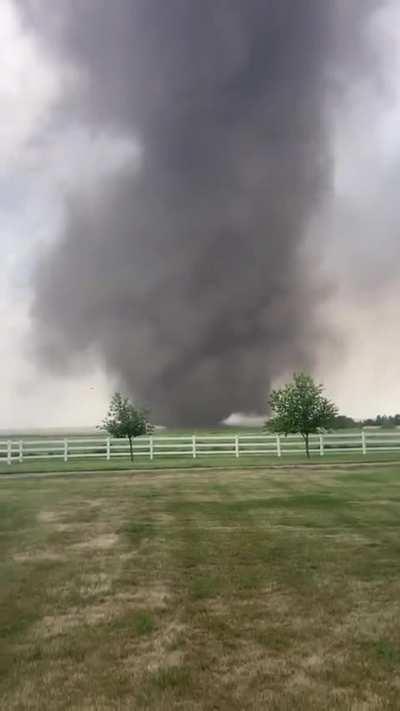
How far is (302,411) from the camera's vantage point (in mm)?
34344

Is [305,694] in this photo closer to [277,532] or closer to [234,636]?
[234,636]

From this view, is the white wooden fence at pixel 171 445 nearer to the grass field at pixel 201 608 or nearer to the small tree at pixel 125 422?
the small tree at pixel 125 422

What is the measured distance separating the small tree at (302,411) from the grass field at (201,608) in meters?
20.3

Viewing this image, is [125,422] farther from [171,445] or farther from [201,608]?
[201,608]

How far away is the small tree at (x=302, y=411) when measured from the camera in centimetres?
3438

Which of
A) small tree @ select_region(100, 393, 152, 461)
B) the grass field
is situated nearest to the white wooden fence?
small tree @ select_region(100, 393, 152, 461)

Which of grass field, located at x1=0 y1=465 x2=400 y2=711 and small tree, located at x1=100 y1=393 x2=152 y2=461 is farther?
small tree, located at x1=100 y1=393 x2=152 y2=461

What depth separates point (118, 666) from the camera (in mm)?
5262

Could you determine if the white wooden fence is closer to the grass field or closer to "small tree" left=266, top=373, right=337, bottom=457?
"small tree" left=266, top=373, right=337, bottom=457

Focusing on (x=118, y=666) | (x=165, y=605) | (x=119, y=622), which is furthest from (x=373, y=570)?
(x=118, y=666)

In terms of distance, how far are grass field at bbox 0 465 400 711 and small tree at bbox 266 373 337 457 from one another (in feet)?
66.6

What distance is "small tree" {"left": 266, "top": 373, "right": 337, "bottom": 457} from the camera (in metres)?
34.4

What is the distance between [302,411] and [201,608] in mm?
28178

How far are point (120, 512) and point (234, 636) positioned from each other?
8366 mm
